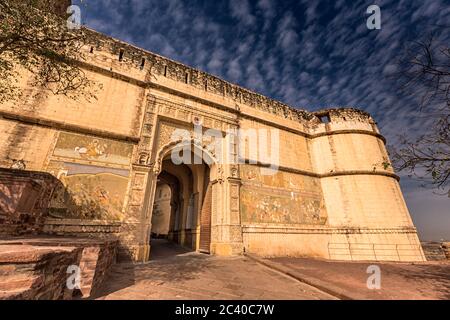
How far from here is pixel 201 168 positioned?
37.7ft

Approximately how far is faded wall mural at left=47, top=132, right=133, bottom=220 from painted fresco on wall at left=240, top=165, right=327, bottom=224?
5.25 meters

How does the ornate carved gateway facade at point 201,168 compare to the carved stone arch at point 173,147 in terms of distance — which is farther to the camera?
the carved stone arch at point 173,147

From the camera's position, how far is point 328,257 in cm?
1098

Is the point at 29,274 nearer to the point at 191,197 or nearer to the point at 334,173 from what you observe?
the point at 191,197

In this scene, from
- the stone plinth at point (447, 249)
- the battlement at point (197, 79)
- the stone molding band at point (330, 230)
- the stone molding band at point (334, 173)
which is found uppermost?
the battlement at point (197, 79)

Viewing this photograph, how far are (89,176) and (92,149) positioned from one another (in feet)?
3.40


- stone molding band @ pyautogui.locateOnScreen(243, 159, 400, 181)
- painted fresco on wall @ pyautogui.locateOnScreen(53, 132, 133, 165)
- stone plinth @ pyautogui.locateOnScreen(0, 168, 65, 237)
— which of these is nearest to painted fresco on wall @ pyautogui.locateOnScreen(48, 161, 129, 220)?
painted fresco on wall @ pyautogui.locateOnScreen(53, 132, 133, 165)

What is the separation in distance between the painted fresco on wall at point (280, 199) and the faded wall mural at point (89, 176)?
5.25 metres

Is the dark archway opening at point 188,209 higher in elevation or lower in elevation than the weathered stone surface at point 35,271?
higher

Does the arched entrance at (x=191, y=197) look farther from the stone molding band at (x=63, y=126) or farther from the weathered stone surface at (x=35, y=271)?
the weathered stone surface at (x=35, y=271)

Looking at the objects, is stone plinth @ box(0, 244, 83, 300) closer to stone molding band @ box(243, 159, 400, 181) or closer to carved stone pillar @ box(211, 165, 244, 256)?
carved stone pillar @ box(211, 165, 244, 256)

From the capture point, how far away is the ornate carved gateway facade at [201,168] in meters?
6.86

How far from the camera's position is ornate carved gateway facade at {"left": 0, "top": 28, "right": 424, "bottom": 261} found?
22.5 feet

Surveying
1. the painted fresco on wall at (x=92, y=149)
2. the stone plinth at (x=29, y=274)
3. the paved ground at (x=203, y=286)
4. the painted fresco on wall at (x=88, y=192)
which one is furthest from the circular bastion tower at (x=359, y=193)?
the stone plinth at (x=29, y=274)
